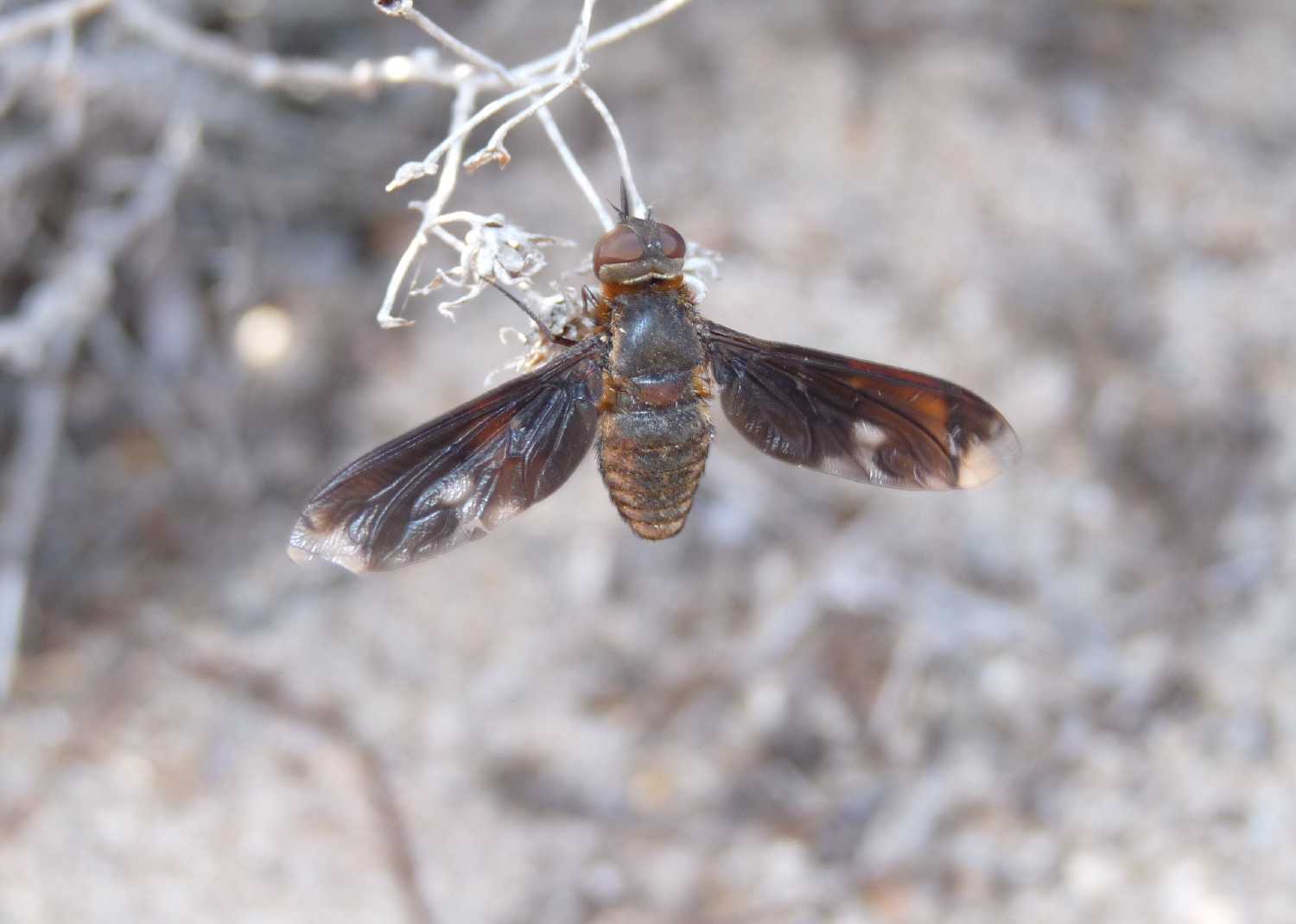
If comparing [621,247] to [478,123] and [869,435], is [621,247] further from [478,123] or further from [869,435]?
[869,435]

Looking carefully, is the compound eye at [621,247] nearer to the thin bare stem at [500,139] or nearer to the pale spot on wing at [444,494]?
the thin bare stem at [500,139]

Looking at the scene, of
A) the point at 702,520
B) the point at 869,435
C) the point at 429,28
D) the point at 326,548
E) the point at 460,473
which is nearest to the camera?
the point at 429,28

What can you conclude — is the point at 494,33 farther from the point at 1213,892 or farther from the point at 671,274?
the point at 1213,892

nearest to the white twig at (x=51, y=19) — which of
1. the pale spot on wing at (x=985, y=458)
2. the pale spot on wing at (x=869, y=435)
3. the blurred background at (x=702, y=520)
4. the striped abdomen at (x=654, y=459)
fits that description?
the blurred background at (x=702, y=520)

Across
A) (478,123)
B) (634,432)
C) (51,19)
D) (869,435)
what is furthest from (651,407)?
(51,19)

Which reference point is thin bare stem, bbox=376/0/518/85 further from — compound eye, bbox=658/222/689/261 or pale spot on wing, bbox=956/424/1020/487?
pale spot on wing, bbox=956/424/1020/487

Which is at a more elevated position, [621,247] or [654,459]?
[621,247]

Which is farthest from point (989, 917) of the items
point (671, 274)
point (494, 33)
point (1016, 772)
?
point (494, 33)
